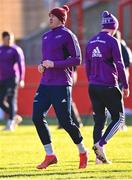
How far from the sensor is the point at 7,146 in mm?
15211

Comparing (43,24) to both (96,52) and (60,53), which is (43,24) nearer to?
(96,52)

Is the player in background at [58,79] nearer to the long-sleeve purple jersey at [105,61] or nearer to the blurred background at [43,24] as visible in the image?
the long-sleeve purple jersey at [105,61]

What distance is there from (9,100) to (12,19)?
15.7 m

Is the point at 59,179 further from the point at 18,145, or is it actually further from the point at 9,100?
the point at 9,100

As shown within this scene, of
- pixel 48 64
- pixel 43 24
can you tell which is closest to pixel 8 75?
pixel 48 64

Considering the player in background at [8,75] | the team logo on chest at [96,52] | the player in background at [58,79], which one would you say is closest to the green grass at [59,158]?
the player in background at [58,79]

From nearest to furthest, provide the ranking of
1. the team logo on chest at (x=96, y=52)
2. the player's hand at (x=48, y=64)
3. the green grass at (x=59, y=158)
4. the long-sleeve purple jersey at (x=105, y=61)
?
1. the green grass at (x=59, y=158)
2. the player's hand at (x=48, y=64)
3. the long-sleeve purple jersey at (x=105, y=61)
4. the team logo on chest at (x=96, y=52)

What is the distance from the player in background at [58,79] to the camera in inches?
454

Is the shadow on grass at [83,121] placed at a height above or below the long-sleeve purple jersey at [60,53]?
below

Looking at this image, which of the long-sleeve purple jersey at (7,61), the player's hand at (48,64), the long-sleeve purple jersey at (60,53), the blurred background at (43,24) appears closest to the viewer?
the player's hand at (48,64)

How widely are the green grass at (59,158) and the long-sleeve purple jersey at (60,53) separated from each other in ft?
3.93

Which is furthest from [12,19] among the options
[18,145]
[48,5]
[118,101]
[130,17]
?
[118,101]

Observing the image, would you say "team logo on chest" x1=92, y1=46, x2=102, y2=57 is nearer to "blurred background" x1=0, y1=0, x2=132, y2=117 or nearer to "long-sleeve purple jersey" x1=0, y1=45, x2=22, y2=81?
"blurred background" x1=0, y1=0, x2=132, y2=117

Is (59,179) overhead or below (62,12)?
below
